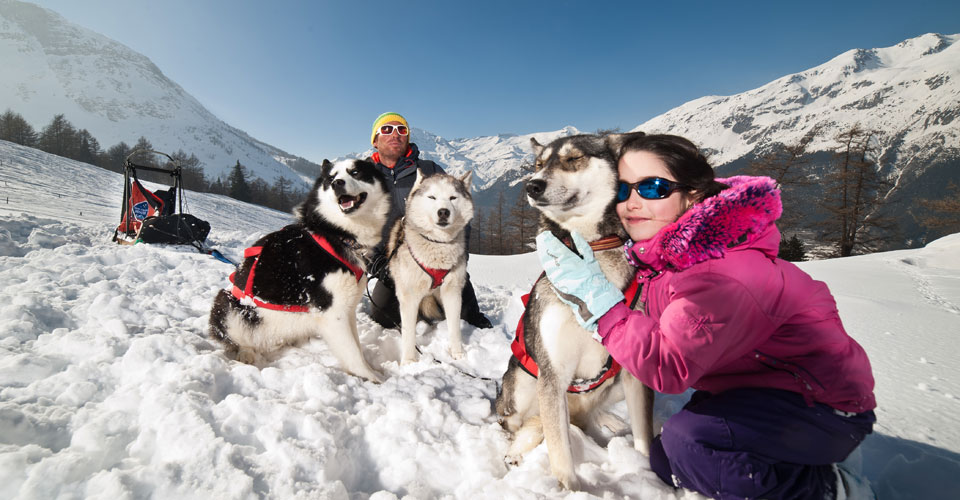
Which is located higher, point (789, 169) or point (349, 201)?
point (789, 169)

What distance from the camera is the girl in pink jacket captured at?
1.35m

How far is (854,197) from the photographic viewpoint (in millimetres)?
18453

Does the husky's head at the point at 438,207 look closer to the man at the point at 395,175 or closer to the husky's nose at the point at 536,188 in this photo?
the man at the point at 395,175

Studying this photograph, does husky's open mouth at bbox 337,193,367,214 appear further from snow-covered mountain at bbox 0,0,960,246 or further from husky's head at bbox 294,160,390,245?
snow-covered mountain at bbox 0,0,960,246

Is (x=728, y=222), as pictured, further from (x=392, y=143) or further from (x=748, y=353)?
(x=392, y=143)

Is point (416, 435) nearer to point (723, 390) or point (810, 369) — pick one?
point (723, 390)

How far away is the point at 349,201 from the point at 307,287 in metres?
0.79

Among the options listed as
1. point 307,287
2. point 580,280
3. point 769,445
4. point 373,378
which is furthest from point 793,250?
point 307,287

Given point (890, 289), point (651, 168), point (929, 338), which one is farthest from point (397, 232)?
point (890, 289)

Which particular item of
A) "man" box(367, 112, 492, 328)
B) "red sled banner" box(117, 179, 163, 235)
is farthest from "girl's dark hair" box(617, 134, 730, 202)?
"red sled banner" box(117, 179, 163, 235)

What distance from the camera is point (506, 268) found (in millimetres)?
9328

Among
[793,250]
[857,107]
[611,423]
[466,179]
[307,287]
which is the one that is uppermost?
[857,107]

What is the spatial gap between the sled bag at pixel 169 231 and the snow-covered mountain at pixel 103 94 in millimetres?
121023

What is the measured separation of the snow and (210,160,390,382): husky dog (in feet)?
0.82
